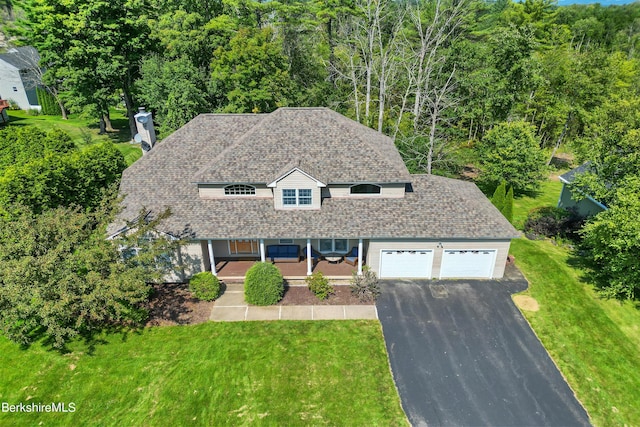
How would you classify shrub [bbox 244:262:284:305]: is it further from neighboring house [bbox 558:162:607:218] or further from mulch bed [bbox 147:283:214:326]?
neighboring house [bbox 558:162:607:218]

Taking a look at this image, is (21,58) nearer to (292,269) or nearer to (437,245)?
(292,269)

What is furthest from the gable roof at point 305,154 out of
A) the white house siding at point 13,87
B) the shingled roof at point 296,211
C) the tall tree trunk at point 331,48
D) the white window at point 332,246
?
the white house siding at point 13,87

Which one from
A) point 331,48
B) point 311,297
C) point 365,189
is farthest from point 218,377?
point 331,48

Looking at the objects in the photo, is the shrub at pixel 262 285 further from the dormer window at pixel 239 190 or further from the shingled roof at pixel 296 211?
the dormer window at pixel 239 190

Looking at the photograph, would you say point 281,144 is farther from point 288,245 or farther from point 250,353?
point 250,353

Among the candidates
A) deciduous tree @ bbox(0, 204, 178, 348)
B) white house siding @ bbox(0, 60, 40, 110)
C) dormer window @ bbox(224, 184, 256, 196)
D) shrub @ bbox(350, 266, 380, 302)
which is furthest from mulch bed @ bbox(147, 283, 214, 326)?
white house siding @ bbox(0, 60, 40, 110)

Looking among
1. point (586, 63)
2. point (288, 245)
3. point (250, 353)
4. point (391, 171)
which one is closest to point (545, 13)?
point (586, 63)
